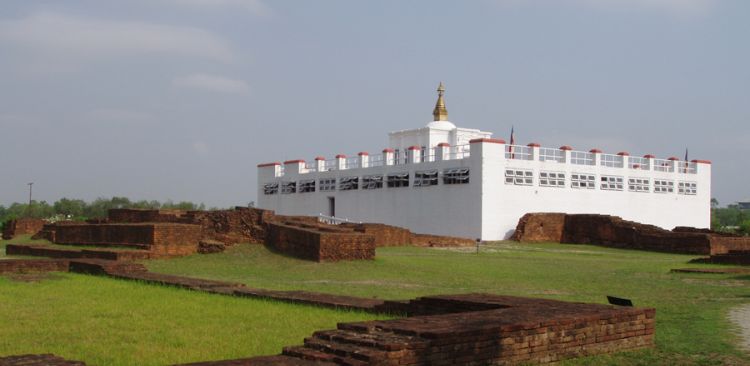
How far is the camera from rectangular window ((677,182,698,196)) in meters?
40.9

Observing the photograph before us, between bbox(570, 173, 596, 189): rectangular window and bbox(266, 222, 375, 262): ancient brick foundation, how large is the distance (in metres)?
20.7

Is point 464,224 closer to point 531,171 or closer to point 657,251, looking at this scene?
point 531,171

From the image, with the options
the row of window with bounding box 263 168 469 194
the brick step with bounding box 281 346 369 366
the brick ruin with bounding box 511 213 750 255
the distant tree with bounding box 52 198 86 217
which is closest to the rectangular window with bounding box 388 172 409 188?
the row of window with bounding box 263 168 469 194

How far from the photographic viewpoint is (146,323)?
8.02 meters

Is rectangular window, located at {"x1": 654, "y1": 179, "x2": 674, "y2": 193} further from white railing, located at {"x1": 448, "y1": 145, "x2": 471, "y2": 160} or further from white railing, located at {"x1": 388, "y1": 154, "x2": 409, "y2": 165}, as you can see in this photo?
white railing, located at {"x1": 388, "y1": 154, "x2": 409, "y2": 165}

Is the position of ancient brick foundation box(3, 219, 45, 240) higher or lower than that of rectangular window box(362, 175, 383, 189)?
lower

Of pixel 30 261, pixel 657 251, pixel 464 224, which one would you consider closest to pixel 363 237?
pixel 30 261

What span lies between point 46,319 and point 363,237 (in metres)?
9.71

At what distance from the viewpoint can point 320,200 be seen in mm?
43531

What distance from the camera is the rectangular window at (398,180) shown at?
3797cm

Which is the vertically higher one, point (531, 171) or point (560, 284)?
point (531, 171)

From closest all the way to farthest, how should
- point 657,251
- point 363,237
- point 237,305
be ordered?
point 237,305 → point 363,237 → point 657,251

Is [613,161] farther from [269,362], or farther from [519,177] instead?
[269,362]

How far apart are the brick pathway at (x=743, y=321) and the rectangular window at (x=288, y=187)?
36.6 metres
